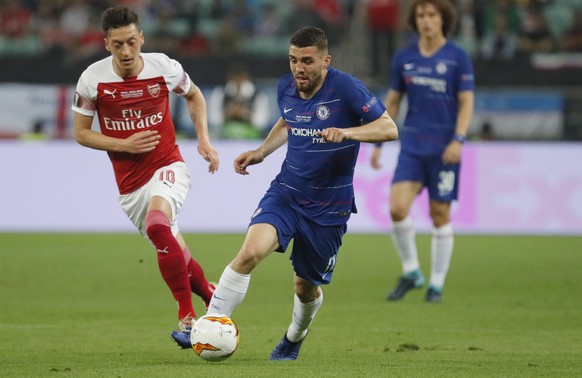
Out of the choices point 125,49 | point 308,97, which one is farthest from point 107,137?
point 308,97

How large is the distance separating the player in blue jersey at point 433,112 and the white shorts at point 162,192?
325cm

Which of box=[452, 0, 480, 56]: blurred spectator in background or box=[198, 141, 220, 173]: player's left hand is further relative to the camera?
box=[452, 0, 480, 56]: blurred spectator in background

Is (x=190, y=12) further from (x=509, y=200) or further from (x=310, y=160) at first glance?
(x=310, y=160)

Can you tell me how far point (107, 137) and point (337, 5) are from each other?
16.3 meters

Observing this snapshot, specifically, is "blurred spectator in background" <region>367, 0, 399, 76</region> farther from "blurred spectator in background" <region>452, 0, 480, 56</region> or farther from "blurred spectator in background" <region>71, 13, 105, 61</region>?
"blurred spectator in background" <region>71, 13, 105, 61</region>

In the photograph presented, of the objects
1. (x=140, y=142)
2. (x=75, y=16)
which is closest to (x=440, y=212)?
Result: (x=140, y=142)

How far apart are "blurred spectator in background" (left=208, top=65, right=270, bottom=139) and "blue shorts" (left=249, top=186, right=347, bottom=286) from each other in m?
11.6

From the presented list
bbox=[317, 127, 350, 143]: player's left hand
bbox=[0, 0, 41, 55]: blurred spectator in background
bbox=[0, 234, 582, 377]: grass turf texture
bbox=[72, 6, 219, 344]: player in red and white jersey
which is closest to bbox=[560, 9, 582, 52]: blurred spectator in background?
bbox=[0, 234, 582, 377]: grass turf texture

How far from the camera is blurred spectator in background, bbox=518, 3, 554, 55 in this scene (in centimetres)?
2256

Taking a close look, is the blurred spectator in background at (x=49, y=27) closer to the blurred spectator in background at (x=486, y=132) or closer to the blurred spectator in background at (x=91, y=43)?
the blurred spectator in background at (x=91, y=43)

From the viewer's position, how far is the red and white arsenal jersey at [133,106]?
8180 mm

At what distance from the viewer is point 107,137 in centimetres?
810

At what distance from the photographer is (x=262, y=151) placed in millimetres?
7453

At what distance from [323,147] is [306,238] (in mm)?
585
